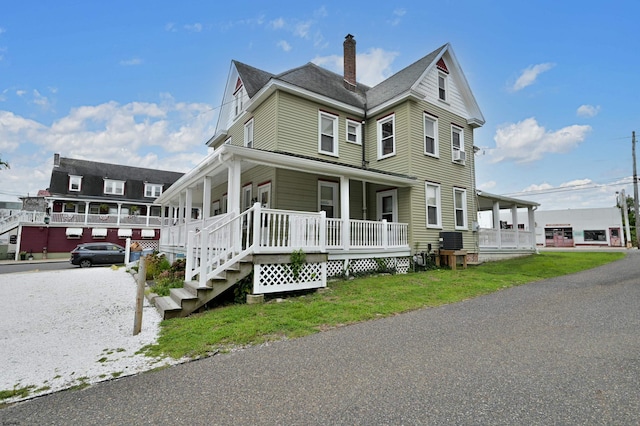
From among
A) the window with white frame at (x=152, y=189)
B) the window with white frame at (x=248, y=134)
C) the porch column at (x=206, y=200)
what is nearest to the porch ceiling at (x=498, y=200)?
the window with white frame at (x=248, y=134)

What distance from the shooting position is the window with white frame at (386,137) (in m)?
13.5

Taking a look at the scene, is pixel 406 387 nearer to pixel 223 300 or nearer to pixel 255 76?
pixel 223 300

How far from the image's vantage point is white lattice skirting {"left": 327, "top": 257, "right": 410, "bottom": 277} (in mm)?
9930

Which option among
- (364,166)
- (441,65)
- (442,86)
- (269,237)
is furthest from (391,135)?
(269,237)

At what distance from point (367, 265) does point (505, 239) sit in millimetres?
10937

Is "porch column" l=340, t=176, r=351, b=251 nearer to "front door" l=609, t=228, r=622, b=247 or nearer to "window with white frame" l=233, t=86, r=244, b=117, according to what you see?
"window with white frame" l=233, t=86, r=244, b=117

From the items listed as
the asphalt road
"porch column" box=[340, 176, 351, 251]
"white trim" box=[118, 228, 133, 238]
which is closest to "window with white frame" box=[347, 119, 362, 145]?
"porch column" box=[340, 176, 351, 251]

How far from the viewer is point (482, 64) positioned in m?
15.0

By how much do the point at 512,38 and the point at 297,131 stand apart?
11.1 m

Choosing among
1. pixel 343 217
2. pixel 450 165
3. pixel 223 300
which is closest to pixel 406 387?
pixel 223 300

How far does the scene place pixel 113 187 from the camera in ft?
116

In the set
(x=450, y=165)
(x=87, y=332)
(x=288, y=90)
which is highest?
(x=288, y=90)

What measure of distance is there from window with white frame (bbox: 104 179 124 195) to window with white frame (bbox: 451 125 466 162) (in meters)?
35.7

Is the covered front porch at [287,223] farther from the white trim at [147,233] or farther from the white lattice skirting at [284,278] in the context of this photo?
the white trim at [147,233]
